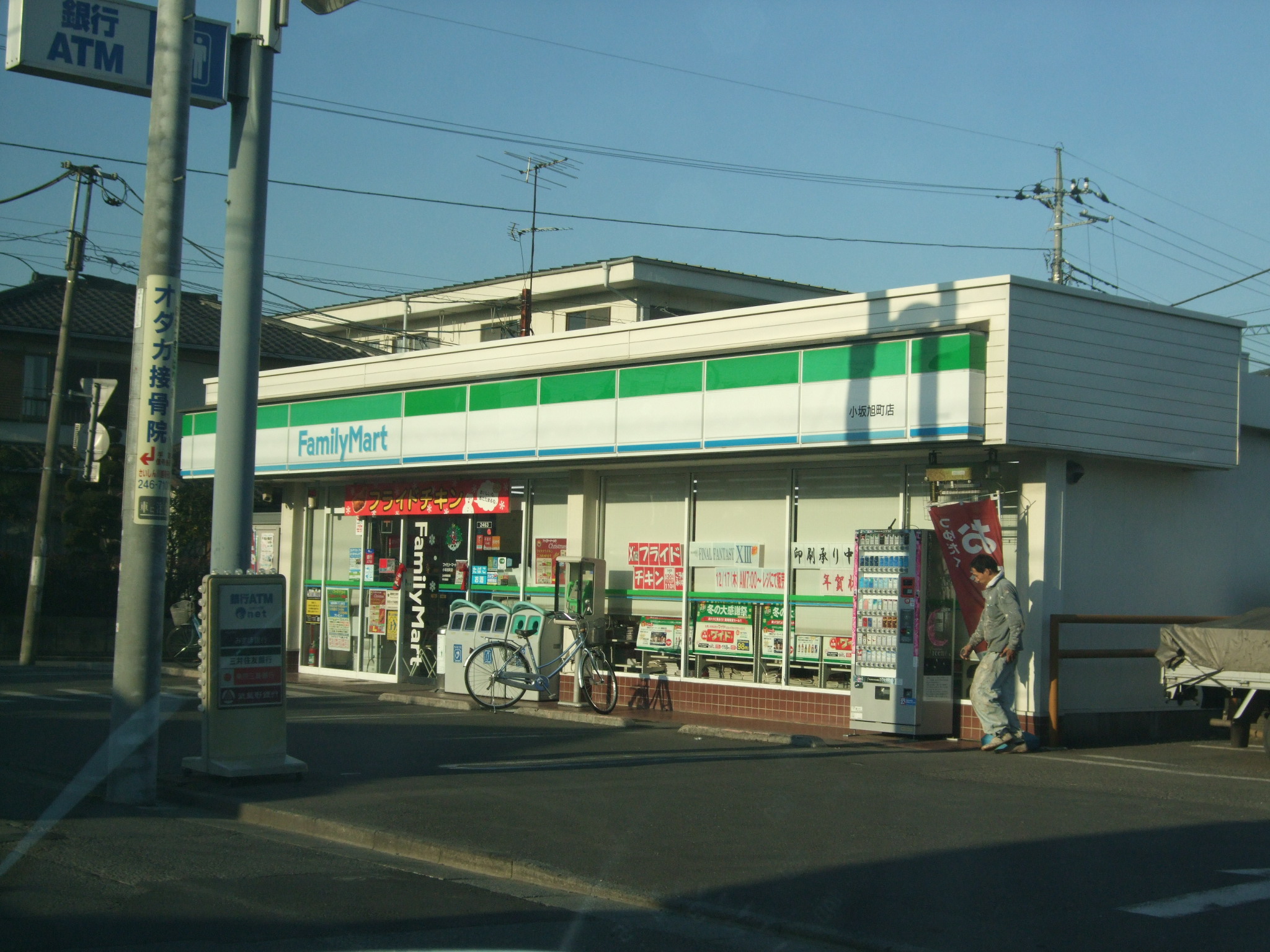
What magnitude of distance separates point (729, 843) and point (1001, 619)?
559 centimetres

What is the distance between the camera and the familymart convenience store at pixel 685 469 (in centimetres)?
1348

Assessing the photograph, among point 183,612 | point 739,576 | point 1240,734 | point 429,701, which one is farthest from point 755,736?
point 183,612

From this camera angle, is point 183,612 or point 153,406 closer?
point 153,406

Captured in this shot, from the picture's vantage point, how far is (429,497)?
19656 millimetres

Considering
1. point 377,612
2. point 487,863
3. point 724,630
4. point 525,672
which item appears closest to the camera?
point 487,863

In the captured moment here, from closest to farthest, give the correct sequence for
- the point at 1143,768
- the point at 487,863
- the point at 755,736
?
the point at 487,863
the point at 1143,768
the point at 755,736

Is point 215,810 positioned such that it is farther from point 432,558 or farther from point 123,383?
point 123,383

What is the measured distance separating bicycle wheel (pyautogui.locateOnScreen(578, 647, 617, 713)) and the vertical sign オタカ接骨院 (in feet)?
24.6

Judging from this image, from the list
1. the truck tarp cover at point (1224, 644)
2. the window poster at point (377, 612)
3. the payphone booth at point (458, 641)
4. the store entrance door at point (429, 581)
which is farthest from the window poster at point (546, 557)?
the truck tarp cover at point (1224, 644)

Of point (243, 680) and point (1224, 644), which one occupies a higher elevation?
point (1224, 644)

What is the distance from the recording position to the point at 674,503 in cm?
1675

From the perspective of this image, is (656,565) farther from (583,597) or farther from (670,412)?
(670,412)

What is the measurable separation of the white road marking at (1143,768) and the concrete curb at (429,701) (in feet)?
24.3

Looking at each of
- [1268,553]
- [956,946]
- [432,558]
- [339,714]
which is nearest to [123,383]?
[432,558]
